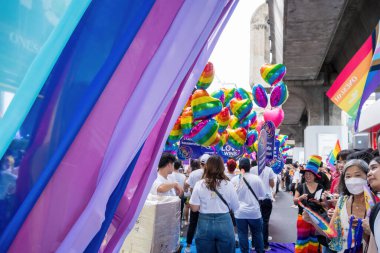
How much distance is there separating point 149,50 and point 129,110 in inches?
8.3

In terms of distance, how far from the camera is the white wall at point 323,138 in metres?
13.5

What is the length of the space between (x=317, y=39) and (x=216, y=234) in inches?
375

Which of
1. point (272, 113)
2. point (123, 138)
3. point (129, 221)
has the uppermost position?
point (272, 113)

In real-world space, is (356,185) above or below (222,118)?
below

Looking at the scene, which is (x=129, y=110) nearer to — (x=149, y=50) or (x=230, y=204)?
(x=149, y=50)

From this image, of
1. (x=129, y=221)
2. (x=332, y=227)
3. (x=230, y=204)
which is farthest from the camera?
(x=230, y=204)

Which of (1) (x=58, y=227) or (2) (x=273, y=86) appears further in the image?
(2) (x=273, y=86)

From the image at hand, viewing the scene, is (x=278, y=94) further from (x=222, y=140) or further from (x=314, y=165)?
(x=314, y=165)

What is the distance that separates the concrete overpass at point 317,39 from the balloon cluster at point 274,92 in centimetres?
179

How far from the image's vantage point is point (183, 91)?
1483 mm

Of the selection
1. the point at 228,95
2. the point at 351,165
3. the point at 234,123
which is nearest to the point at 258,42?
the point at 228,95

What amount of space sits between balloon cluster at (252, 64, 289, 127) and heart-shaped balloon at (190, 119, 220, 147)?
200 centimetres

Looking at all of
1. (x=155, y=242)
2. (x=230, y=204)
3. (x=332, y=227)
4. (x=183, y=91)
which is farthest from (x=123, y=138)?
(x=230, y=204)

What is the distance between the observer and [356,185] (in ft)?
9.16
